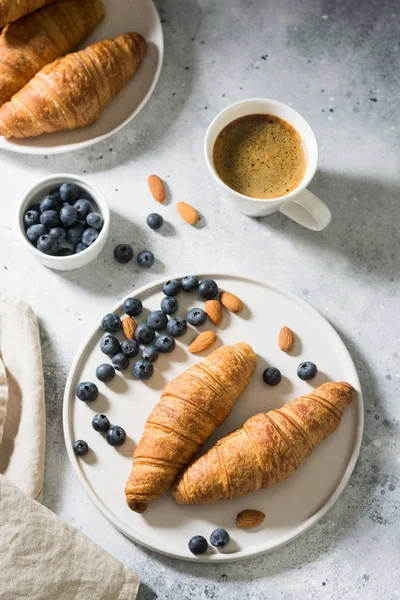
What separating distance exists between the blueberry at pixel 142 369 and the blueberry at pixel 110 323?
107mm

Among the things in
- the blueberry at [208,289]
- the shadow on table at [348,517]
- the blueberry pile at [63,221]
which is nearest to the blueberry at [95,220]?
the blueberry pile at [63,221]

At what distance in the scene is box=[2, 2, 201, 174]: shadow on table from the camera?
2.09 meters

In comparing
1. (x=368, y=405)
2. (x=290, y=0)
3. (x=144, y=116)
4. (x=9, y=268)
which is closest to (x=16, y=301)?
(x=9, y=268)

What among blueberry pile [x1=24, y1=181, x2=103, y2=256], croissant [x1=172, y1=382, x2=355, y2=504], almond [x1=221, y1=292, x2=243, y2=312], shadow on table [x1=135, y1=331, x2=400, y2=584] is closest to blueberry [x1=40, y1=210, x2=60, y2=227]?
blueberry pile [x1=24, y1=181, x2=103, y2=256]

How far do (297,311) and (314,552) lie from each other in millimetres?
592

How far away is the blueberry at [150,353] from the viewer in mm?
1872

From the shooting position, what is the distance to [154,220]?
2.01 meters

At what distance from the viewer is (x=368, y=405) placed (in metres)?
1.92

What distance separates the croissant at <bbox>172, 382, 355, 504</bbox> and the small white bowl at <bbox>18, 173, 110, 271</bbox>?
59cm

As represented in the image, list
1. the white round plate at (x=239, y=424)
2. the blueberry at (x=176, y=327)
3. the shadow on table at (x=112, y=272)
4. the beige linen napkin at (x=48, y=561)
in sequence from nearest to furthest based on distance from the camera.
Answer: the beige linen napkin at (x=48, y=561) < the white round plate at (x=239, y=424) < the blueberry at (x=176, y=327) < the shadow on table at (x=112, y=272)

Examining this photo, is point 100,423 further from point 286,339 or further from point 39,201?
point 39,201

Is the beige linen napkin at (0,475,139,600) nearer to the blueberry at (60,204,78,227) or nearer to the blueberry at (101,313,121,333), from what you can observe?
the blueberry at (101,313,121,333)

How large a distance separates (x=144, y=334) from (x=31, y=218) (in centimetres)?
42

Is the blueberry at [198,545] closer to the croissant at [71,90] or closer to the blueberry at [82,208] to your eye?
the blueberry at [82,208]
